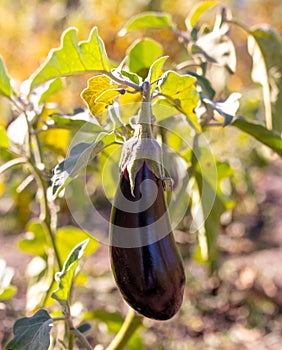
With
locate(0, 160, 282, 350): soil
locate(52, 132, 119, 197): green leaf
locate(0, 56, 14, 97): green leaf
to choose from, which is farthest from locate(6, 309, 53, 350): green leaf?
locate(0, 160, 282, 350): soil

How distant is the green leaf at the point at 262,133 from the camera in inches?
25.5

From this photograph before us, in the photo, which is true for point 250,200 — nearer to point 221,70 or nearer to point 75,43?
point 221,70

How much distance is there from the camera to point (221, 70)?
0.78 m

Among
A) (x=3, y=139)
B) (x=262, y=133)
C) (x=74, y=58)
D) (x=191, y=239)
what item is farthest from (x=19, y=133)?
(x=191, y=239)

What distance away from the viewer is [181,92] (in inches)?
21.1

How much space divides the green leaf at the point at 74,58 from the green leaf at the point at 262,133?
0.20 m

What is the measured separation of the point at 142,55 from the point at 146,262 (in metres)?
0.35

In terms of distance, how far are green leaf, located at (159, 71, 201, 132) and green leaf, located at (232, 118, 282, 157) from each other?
58 millimetres

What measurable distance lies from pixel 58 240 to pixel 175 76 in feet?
1.50

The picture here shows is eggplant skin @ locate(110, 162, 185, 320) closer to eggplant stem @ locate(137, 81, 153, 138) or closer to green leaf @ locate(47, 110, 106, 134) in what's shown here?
eggplant stem @ locate(137, 81, 153, 138)

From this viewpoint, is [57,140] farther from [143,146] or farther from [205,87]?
[143,146]

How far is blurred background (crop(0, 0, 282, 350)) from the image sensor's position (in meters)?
1.47

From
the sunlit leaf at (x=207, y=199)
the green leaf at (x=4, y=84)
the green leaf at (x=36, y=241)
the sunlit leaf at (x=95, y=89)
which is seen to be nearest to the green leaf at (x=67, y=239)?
the green leaf at (x=36, y=241)

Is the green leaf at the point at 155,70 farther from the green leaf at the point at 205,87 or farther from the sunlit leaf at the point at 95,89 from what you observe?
the green leaf at the point at 205,87
